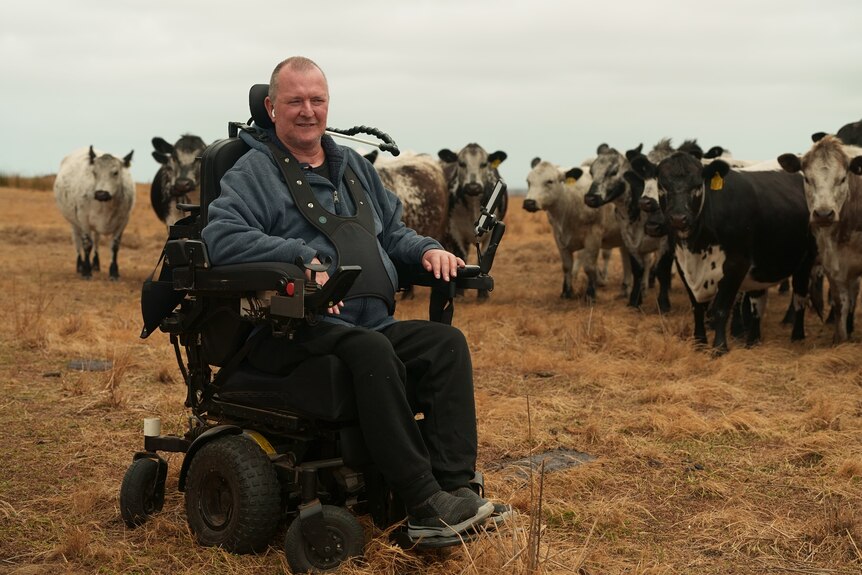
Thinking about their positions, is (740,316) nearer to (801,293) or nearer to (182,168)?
(801,293)

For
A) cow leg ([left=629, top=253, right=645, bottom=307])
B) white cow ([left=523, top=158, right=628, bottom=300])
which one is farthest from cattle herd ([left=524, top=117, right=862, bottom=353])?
white cow ([left=523, top=158, right=628, bottom=300])

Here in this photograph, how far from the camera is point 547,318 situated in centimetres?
1121

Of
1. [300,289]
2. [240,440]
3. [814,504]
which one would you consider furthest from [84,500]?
[814,504]

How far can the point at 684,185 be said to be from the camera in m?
9.51

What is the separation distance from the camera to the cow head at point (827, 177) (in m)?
8.95

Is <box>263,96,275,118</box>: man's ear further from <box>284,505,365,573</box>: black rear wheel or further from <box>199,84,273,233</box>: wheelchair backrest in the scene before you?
<box>284,505,365,573</box>: black rear wheel

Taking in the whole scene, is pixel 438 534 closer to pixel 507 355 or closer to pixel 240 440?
pixel 240 440

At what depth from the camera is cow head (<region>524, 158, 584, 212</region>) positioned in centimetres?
1386

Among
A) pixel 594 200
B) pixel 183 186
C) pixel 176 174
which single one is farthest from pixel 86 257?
pixel 594 200

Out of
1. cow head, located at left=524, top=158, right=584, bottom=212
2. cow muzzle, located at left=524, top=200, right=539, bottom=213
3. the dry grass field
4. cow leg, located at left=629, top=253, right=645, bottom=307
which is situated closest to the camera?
the dry grass field

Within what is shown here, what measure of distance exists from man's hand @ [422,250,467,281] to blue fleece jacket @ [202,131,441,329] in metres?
0.07

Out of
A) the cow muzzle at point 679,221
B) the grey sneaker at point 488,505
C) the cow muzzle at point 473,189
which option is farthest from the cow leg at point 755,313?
the grey sneaker at point 488,505

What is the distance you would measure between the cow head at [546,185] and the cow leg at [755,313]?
12.4 ft

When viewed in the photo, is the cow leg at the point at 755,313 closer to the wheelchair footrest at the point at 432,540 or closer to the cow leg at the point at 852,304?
the cow leg at the point at 852,304
